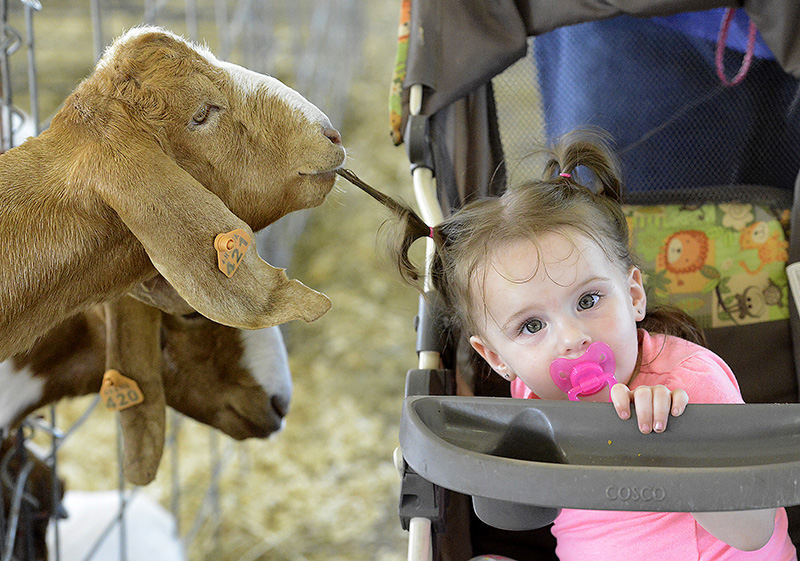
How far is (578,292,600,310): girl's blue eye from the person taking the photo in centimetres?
109

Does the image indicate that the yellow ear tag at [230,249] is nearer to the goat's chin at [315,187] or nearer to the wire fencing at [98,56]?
the goat's chin at [315,187]

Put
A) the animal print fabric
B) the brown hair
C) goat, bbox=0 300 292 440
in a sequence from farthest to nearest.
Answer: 1. the animal print fabric
2. goat, bbox=0 300 292 440
3. the brown hair

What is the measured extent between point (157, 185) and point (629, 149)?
99 cm

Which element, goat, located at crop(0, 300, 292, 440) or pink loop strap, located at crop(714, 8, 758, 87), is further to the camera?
pink loop strap, located at crop(714, 8, 758, 87)

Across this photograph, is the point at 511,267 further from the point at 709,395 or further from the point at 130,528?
the point at 130,528

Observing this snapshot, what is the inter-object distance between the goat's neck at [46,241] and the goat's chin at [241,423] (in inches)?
22.2

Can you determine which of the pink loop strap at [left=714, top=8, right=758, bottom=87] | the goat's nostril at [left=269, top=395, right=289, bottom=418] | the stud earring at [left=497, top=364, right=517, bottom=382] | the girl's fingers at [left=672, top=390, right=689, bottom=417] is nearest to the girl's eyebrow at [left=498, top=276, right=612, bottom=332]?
the stud earring at [left=497, top=364, right=517, bottom=382]

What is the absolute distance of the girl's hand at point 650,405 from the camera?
0.90m

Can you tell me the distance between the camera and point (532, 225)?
1.12 m

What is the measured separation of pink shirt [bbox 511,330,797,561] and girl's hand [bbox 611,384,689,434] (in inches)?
7.3

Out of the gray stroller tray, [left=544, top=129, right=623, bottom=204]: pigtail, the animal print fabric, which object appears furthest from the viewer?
the animal print fabric

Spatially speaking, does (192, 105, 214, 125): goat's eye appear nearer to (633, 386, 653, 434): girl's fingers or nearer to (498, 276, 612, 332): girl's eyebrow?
(498, 276, 612, 332): girl's eyebrow

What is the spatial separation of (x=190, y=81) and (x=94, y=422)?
2110mm

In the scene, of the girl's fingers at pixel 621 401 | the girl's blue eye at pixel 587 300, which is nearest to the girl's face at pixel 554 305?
the girl's blue eye at pixel 587 300
